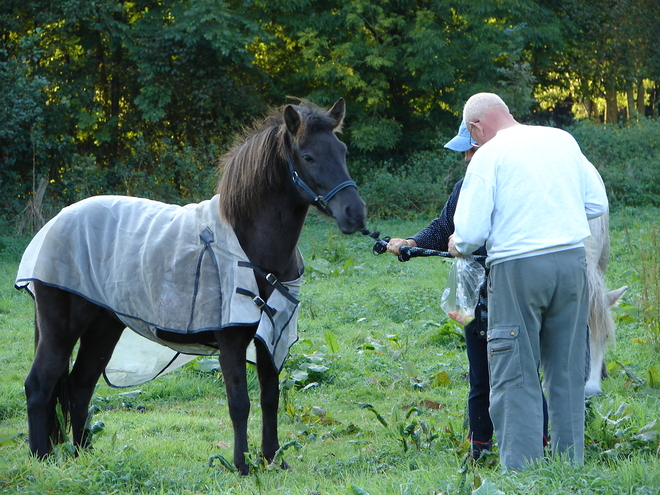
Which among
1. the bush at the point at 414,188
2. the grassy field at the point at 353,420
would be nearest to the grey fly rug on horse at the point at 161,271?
the grassy field at the point at 353,420

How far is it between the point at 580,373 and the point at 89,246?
2.94m

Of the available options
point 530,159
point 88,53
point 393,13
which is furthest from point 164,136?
point 530,159

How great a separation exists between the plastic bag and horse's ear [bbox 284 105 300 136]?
3.98ft

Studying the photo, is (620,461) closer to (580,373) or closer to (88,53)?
(580,373)

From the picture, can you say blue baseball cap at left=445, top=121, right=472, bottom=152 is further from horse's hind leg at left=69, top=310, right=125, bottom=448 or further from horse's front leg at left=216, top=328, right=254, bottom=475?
horse's hind leg at left=69, top=310, right=125, bottom=448

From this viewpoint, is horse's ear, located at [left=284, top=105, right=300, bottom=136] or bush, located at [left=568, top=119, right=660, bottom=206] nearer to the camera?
horse's ear, located at [left=284, top=105, right=300, bottom=136]

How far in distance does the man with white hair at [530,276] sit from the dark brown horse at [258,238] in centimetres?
85

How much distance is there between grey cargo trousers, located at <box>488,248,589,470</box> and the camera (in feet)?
10.8

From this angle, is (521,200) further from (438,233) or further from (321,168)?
(321,168)

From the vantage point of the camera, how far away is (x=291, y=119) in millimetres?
4082

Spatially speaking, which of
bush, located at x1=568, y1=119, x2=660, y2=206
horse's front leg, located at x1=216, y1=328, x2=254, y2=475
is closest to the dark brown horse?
horse's front leg, located at x1=216, y1=328, x2=254, y2=475

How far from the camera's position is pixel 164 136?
765 inches

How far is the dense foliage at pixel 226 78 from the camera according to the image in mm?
16969

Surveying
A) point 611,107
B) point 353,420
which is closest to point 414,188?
point 353,420
